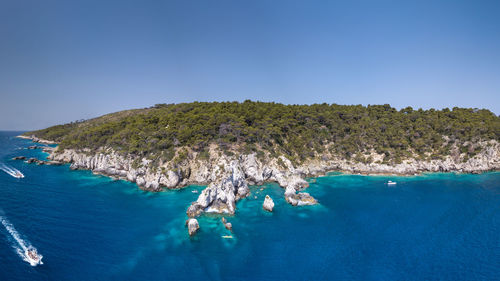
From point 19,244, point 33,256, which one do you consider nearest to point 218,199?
point 33,256

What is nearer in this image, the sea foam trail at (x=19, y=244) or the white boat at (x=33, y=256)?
the white boat at (x=33, y=256)

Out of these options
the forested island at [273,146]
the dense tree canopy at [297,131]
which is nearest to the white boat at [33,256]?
the forested island at [273,146]

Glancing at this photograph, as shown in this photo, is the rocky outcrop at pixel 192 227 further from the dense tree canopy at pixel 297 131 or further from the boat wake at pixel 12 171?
the boat wake at pixel 12 171

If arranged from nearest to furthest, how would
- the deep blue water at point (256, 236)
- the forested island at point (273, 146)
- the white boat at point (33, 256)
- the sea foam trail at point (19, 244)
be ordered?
the white boat at point (33, 256)
the deep blue water at point (256, 236)
the sea foam trail at point (19, 244)
the forested island at point (273, 146)

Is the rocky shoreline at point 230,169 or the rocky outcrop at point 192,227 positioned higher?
the rocky shoreline at point 230,169

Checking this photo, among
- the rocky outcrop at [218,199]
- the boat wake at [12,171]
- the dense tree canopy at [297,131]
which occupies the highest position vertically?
the dense tree canopy at [297,131]

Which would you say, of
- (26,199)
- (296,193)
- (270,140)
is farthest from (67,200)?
(270,140)

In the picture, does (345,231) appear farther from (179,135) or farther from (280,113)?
(280,113)

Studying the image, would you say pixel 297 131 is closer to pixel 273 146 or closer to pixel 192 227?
pixel 273 146
